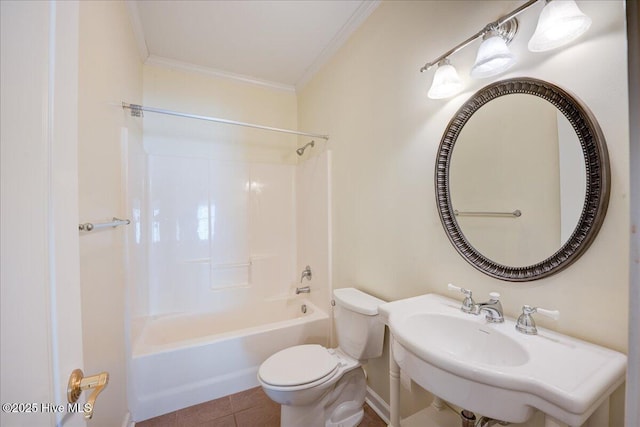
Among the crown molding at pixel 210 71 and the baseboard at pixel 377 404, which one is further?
the crown molding at pixel 210 71

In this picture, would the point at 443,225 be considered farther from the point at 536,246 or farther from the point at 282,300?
the point at 282,300

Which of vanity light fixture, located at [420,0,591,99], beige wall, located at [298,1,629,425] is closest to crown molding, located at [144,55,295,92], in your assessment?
beige wall, located at [298,1,629,425]

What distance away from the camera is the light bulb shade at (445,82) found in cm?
112

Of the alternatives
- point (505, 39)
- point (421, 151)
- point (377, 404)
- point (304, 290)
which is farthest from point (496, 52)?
point (304, 290)

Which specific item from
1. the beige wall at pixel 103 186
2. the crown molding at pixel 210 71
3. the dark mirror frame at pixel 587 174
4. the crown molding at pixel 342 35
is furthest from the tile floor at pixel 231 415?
the crown molding at pixel 210 71

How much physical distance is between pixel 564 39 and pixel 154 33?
2.45 meters

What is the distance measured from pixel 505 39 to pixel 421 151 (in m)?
0.53

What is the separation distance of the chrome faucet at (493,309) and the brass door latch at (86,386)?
115cm

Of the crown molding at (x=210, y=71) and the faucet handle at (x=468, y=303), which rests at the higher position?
the crown molding at (x=210, y=71)

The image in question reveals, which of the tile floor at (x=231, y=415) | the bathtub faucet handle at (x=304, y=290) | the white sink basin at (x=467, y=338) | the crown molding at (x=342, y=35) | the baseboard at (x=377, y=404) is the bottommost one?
the tile floor at (x=231, y=415)

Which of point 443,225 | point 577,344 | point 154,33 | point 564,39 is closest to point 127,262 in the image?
point 154,33

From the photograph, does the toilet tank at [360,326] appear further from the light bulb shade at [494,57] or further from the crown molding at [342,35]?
the crown molding at [342,35]

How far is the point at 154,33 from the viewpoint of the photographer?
1.91 m

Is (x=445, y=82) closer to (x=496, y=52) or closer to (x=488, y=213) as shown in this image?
(x=496, y=52)
